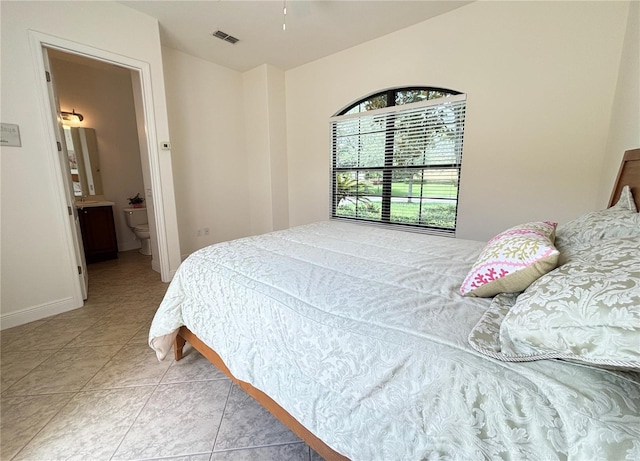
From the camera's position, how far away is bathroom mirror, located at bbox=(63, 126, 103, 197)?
12.3 feet

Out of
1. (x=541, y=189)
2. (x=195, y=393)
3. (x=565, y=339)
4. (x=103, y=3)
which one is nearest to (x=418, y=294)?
(x=565, y=339)

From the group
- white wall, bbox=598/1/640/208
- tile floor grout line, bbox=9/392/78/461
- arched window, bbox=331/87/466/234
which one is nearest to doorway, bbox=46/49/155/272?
tile floor grout line, bbox=9/392/78/461

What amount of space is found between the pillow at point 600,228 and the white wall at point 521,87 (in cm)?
109

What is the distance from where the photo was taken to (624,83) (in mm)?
1786

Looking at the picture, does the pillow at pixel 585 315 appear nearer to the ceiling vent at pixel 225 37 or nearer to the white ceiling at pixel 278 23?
the white ceiling at pixel 278 23

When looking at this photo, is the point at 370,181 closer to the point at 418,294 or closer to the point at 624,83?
the point at 624,83

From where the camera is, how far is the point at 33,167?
213 centimetres

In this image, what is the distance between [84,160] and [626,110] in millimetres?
5935

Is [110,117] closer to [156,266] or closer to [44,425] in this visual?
[156,266]

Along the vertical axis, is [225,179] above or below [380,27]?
below

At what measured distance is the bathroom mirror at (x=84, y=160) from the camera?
3.76 m

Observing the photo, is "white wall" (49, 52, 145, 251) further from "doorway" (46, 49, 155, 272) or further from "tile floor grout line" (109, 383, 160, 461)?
"tile floor grout line" (109, 383, 160, 461)

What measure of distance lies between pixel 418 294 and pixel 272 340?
60cm

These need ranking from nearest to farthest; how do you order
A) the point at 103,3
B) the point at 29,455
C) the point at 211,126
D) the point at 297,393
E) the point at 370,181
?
1. the point at 297,393
2. the point at 29,455
3. the point at 103,3
4. the point at 370,181
5. the point at 211,126
